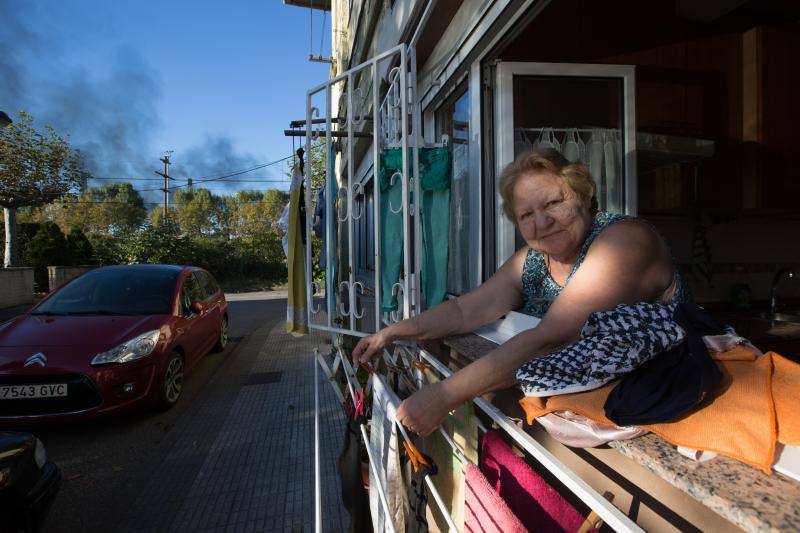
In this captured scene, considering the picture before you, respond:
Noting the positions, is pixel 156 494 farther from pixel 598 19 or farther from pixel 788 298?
pixel 788 298

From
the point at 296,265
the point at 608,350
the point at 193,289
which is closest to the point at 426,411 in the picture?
the point at 608,350

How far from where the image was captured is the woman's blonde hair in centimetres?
148

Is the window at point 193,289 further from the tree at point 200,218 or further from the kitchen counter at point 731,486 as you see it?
the tree at point 200,218

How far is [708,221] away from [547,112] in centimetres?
240

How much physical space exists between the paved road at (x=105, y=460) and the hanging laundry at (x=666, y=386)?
323cm

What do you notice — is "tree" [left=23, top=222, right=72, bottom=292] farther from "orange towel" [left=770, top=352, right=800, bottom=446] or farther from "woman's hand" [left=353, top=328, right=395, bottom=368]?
"orange towel" [left=770, top=352, right=800, bottom=446]

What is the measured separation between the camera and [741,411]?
0.75m

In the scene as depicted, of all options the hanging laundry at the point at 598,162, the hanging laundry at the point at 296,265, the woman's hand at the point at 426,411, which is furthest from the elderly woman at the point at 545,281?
the hanging laundry at the point at 296,265

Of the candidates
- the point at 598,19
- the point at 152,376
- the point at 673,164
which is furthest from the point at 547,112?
Answer: the point at 152,376

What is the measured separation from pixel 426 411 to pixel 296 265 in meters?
2.26

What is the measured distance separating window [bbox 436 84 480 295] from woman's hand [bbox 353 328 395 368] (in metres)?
1.05

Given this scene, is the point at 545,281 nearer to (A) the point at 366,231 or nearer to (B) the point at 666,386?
(B) the point at 666,386

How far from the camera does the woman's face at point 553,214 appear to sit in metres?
1.48

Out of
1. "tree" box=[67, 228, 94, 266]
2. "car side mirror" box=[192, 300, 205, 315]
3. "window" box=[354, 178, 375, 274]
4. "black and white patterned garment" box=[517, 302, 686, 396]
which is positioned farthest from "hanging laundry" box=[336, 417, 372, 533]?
"tree" box=[67, 228, 94, 266]
